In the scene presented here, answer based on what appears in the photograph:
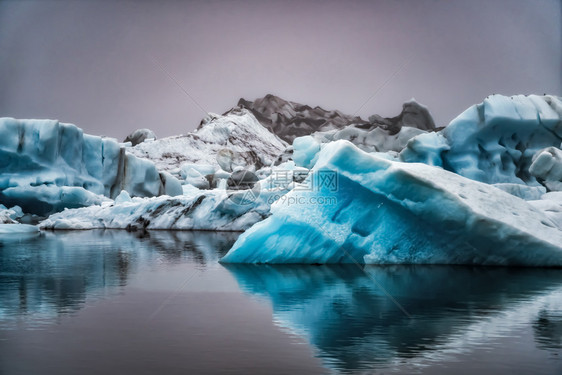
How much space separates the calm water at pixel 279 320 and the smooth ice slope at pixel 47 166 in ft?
57.6

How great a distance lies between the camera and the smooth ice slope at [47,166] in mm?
27172

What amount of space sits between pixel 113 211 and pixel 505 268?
18089mm

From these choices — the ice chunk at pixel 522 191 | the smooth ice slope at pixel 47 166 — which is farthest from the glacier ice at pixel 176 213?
the ice chunk at pixel 522 191

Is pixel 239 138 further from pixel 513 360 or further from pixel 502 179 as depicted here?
pixel 513 360

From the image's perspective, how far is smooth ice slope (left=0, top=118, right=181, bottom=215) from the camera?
2717 cm

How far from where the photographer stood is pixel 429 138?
23125 millimetres

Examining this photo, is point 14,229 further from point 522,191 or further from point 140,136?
point 140,136

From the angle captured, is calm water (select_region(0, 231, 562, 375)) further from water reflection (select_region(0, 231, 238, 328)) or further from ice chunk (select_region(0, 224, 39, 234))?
ice chunk (select_region(0, 224, 39, 234))

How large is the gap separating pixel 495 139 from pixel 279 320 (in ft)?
63.9

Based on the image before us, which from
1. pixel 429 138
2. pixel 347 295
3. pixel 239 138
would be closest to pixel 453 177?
pixel 347 295

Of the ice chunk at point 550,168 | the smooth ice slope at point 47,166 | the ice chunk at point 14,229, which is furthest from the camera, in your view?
the smooth ice slope at point 47,166

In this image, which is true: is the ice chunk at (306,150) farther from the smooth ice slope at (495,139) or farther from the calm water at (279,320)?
the calm water at (279,320)

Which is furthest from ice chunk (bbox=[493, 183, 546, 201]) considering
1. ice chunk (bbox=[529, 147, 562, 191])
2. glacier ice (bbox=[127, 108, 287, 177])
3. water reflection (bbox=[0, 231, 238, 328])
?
glacier ice (bbox=[127, 108, 287, 177])

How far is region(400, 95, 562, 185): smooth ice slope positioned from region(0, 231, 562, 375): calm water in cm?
1313
